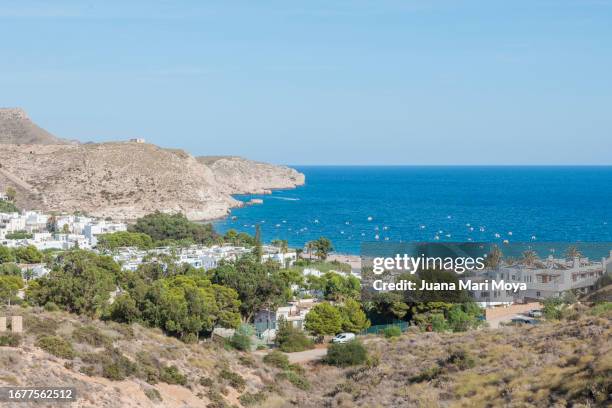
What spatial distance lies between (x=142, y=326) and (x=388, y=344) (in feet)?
24.7

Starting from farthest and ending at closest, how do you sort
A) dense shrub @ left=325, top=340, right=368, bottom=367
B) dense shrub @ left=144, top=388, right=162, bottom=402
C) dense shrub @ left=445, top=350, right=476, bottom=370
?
dense shrub @ left=325, top=340, right=368, bottom=367
dense shrub @ left=445, top=350, right=476, bottom=370
dense shrub @ left=144, top=388, right=162, bottom=402

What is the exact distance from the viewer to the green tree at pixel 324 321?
26.8m

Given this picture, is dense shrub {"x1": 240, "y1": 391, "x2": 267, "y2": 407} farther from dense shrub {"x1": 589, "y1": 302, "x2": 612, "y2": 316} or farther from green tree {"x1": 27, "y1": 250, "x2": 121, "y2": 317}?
dense shrub {"x1": 589, "y1": 302, "x2": 612, "y2": 316}

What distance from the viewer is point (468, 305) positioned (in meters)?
27.8

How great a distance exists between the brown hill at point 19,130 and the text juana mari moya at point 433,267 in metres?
127

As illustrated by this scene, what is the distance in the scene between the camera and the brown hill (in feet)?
472

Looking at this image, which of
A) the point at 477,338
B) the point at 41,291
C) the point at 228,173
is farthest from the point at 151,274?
the point at 228,173

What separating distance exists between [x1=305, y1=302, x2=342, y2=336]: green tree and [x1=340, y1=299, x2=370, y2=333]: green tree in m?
0.37

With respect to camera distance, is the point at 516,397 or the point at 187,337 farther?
the point at 187,337

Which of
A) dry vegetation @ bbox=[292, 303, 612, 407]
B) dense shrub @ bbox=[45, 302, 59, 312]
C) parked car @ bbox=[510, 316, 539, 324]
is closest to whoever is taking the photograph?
dry vegetation @ bbox=[292, 303, 612, 407]

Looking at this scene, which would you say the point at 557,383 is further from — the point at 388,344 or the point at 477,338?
the point at 388,344

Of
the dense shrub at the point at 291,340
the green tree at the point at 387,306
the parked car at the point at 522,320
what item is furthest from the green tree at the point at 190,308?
the parked car at the point at 522,320

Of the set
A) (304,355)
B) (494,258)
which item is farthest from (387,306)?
(304,355)

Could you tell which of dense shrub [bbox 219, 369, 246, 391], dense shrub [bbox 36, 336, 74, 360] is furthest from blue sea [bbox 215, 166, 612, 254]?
dense shrub [bbox 36, 336, 74, 360]
